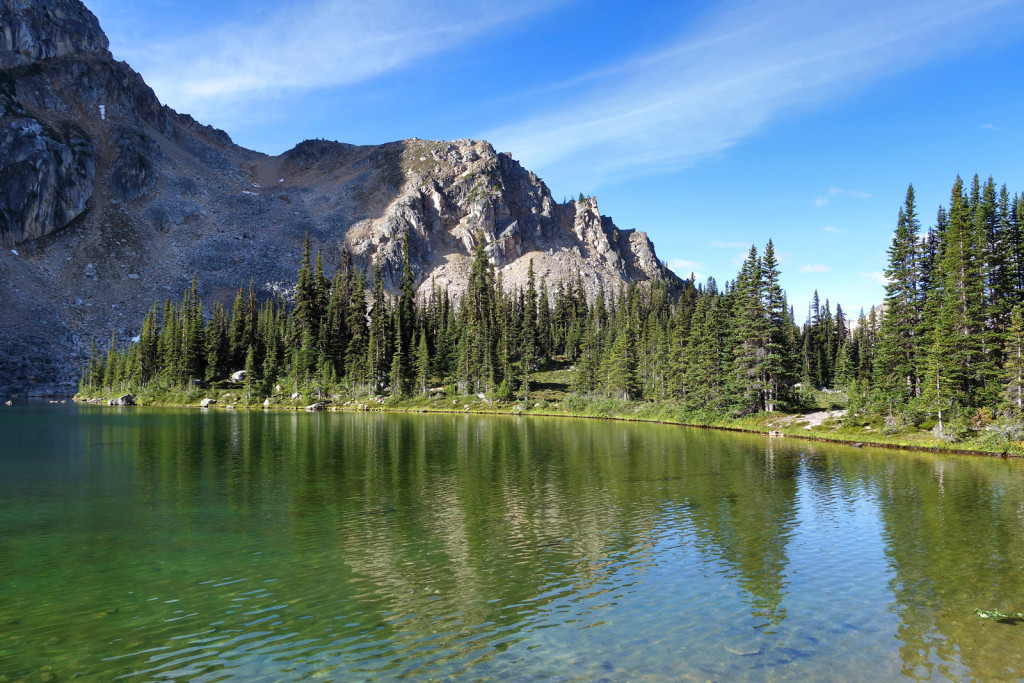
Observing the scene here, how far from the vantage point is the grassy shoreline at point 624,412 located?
52.4m

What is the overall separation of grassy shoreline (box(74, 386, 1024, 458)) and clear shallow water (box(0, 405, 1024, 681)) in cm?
1421

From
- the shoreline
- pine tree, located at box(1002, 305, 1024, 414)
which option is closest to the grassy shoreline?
the shoreline

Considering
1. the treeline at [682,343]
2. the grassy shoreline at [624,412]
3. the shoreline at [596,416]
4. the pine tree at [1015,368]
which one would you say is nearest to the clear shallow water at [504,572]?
the shoreline at [596,416]

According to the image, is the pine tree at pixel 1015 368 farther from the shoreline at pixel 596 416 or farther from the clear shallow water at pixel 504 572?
the clear shallow water at pixel 504 572

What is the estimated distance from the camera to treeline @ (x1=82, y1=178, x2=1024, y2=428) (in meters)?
57.8

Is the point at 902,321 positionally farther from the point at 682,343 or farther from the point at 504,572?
the point at 504,572

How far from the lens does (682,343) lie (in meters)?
105

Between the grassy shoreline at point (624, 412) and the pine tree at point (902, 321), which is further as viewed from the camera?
the pine tree at point (902, 321)

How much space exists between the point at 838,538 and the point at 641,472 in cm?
1629

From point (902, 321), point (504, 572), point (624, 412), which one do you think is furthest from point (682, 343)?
point (504, 572)

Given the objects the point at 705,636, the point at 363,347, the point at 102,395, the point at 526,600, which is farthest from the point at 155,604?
the point at 102,395

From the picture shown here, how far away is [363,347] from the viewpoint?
12731 centimetres

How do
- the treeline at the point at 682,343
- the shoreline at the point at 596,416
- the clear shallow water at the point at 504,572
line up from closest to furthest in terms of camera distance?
the clear shallow water at the point at 504,572 → the shoreline at the point at 596,416 → the treeline at the point at 682,343

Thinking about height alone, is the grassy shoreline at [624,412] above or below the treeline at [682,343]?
below
